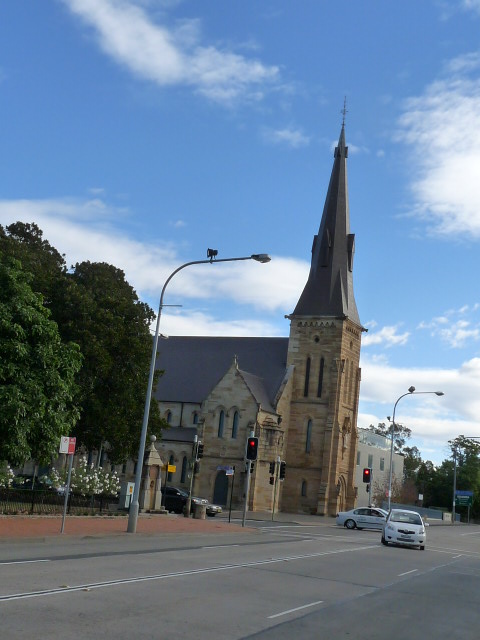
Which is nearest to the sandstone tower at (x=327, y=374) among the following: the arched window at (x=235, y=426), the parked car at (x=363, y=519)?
the arched window at (x=235, y=426)

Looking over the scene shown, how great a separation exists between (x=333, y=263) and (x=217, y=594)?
56.1 meters

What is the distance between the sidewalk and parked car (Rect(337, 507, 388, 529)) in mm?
13282

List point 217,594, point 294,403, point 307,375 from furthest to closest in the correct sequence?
point 307,375
point 294,403
point 217,594

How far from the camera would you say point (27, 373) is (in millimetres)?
24844

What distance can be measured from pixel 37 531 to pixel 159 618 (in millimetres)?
12895

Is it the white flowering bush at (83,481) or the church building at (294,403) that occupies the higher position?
the church building at (294,403)

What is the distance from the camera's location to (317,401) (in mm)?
64562

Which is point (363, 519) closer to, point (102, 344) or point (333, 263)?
point (102, 344)

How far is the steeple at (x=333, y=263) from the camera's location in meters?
66.1

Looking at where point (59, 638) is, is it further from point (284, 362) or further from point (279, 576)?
point (284, 362)

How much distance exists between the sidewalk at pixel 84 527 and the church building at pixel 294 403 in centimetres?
2761

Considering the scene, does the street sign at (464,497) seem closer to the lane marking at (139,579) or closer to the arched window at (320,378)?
the arched window at (320,378)

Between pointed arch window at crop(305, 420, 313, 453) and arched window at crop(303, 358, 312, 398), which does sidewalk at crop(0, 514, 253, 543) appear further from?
arched window at crop(303, 358, 312, 398)

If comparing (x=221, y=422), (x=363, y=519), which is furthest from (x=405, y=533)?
(x=221, y=422)
